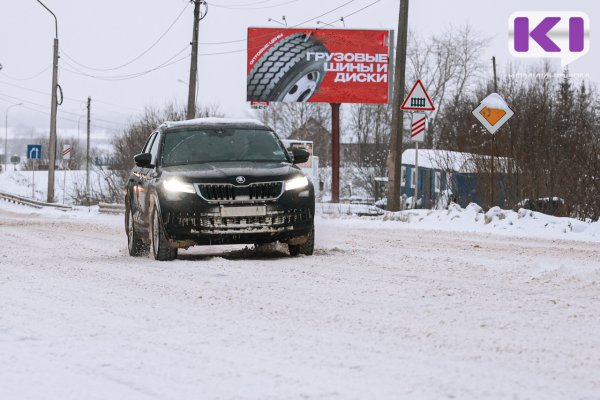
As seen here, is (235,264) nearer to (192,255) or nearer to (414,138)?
(192,255)

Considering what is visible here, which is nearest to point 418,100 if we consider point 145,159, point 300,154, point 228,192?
point 300,154

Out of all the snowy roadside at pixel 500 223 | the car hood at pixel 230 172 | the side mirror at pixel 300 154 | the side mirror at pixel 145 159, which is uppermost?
the side mirror at pixel 300 154

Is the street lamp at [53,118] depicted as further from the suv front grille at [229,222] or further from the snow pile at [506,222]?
the suv front grille at [229,222]

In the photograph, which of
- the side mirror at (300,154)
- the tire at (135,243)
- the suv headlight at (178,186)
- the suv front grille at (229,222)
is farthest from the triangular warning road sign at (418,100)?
the suv headlight at (178,186)

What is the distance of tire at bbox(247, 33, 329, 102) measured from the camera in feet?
155

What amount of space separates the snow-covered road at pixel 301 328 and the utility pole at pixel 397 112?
14.4m

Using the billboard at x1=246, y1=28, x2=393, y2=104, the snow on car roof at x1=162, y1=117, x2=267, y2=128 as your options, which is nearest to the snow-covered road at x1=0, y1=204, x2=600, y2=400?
the snow on car roof at x1=162, y1=117, x2=267, y2=128

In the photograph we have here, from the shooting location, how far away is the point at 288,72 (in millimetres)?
47344

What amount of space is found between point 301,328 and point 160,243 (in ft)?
17.2

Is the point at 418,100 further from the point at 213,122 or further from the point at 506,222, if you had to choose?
the point at 213,122

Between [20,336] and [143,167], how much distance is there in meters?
6.85

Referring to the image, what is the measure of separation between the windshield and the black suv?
0.01m

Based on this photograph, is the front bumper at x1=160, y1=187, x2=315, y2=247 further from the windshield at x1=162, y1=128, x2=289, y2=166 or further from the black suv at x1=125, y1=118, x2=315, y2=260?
the windshield at x1=162, y1=128, x2=289, y2=166

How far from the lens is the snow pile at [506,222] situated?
1658 cm
